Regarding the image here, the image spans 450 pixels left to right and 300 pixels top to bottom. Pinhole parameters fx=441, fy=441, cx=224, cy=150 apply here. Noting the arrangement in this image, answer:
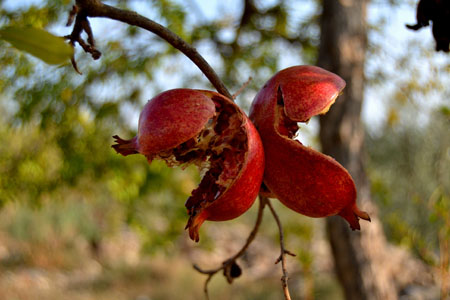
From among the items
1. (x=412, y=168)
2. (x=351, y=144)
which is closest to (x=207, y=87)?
(x=351, y=144)

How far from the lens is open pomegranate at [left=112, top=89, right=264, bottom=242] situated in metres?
0.47

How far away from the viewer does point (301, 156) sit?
0.50 meters

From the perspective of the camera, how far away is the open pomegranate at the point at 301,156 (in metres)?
0.50

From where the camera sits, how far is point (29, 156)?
2355 mm

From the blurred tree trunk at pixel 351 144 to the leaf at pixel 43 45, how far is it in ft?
5.92

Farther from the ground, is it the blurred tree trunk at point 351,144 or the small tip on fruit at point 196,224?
the small tip on fruit at point 196,224

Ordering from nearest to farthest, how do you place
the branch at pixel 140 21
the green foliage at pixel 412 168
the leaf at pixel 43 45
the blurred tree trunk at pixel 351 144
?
the leaf at pixel 43 45, the branch at pixel 140 21, the blurred tree trunk at pixel 351 144, the green foliage at pixel 412 168

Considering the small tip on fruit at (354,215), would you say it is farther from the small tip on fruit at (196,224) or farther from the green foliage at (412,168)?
the green foliage at (412,168)

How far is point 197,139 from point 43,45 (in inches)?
10.5

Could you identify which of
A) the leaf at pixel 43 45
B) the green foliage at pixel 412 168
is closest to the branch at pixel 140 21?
the leaf at pixel 43 45

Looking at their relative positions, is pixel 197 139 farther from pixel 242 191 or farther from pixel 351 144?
pixel 351 144

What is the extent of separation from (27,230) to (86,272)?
1.79m

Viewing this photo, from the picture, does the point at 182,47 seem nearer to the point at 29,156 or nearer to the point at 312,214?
the point at 312,214

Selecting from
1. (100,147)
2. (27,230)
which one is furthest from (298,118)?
(27,230)
